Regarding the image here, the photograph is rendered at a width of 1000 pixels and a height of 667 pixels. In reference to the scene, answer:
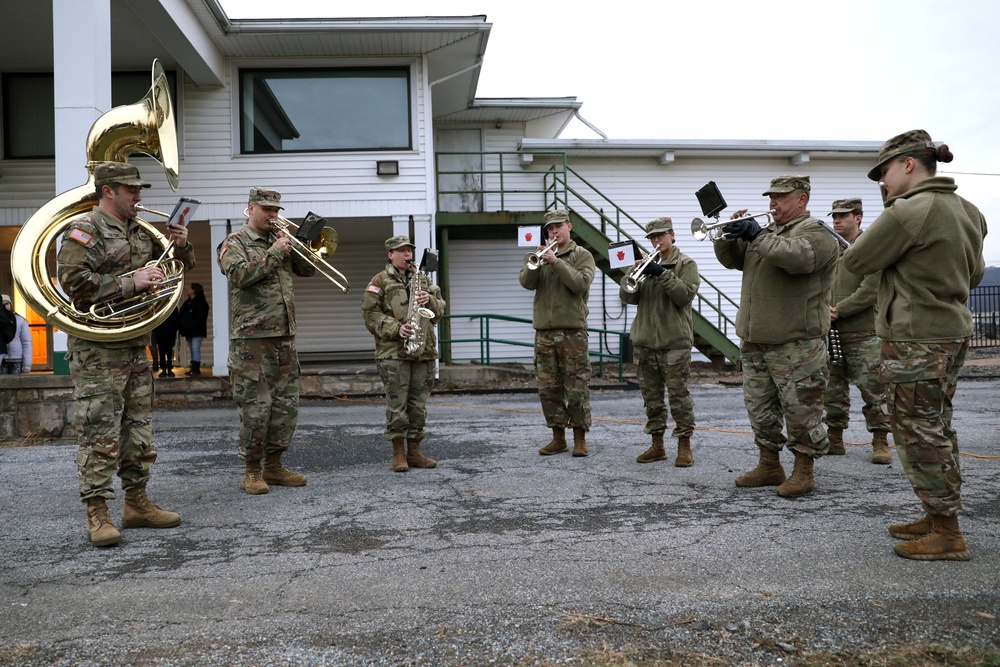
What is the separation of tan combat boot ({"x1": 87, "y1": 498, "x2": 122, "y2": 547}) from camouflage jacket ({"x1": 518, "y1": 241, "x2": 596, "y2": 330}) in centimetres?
353

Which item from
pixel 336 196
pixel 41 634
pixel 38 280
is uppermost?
pixel 336 196

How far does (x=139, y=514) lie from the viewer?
437 centimetres

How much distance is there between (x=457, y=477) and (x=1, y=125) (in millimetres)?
11289

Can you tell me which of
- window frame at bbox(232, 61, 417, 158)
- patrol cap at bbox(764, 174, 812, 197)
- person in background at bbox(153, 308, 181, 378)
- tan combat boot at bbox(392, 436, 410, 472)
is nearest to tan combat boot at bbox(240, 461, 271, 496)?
tan combat boot at bbox(392, 436, 410, 472)

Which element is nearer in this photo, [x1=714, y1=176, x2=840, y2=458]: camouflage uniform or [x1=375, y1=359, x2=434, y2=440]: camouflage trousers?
[x1=714, y1=176, x2=840, y2=458]: camouflage uniform

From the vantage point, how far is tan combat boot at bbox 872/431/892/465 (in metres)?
5.77

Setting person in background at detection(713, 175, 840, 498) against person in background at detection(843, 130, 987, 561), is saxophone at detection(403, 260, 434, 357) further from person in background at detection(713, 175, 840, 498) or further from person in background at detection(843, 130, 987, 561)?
person in background at detection(843, 130, 987, 561)

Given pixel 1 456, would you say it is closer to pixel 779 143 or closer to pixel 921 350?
pixel 921 350

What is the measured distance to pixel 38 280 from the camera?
4.21m

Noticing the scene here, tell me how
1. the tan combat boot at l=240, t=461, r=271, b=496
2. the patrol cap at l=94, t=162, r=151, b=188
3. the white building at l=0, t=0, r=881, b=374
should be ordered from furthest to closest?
the white building at l=0, t=0, r=881, b=374 → the tan combat boot at l=240, t=461, r=271, b=496 → the patrol cap at l=94, t=162, r=151, b=188

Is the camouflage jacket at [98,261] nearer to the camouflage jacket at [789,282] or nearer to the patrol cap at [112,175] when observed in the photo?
the patrol cap at [112,175]

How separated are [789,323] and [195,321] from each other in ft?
34.3

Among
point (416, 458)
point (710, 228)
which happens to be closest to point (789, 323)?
point (710, 228)

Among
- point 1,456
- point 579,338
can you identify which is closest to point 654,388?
point 579,338
